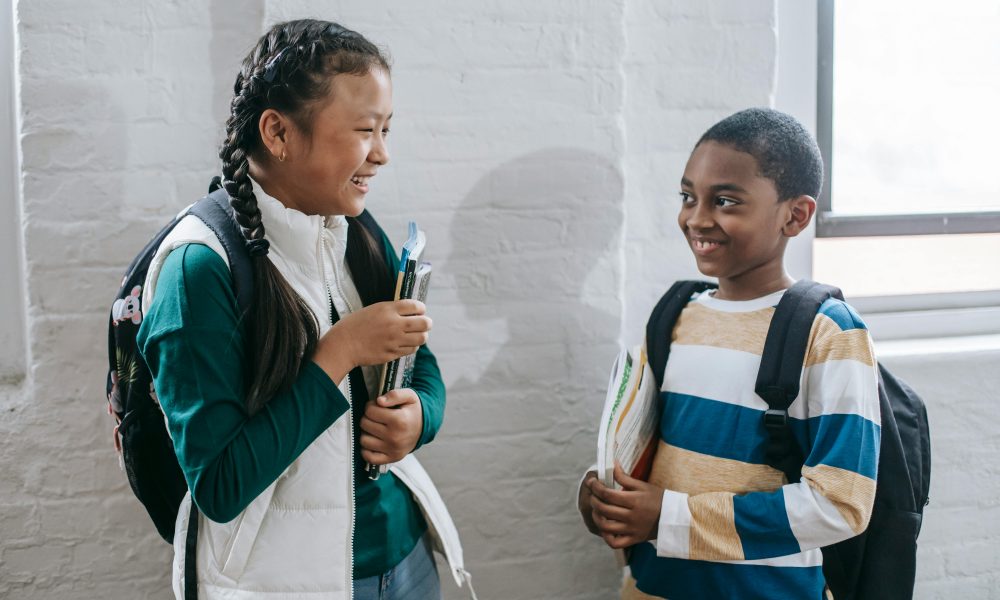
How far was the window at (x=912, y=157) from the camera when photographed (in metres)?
1.96

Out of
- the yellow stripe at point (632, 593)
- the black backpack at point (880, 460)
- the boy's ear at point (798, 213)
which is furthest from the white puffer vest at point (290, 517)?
the boy's ear at point (798, 213)

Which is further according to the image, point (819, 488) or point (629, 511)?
point (629, 511)

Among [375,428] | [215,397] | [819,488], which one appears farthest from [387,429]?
[819,488]

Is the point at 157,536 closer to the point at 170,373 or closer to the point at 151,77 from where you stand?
the point at 170,373

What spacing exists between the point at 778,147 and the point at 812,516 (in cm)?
57

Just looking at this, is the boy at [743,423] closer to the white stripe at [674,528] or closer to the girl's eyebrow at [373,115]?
the white stripe at [674,528]

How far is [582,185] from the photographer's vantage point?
158cm

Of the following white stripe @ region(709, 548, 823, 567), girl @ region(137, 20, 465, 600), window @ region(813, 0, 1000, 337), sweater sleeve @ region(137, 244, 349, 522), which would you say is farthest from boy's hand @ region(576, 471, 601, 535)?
window @ region(813, 0, 1000, 337)

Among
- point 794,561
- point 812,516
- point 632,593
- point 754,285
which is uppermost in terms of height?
point 754,285

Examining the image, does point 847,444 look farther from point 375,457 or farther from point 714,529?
point 375,457

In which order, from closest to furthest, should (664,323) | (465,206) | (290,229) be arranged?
(290,229) < (664,323) < (465,206)

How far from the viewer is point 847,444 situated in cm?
111

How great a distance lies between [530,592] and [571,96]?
1029mm

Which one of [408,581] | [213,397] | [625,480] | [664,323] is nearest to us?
[213,397]
